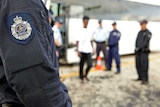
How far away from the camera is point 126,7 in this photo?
382 inches

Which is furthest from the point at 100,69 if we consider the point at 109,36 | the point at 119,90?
the point at 119,90

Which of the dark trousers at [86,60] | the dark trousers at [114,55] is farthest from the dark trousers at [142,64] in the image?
the dark trousers at [86,60]

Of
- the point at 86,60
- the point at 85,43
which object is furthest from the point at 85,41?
the point at 86,60

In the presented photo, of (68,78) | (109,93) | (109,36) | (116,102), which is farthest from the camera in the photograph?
(109,36)

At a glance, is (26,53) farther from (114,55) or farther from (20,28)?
(114,55)

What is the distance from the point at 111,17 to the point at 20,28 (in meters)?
8.67

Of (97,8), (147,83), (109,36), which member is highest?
(97,8)

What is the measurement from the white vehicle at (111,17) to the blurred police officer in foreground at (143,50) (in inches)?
91.5

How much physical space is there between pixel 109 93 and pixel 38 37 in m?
4.75

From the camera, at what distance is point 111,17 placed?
9414 mm

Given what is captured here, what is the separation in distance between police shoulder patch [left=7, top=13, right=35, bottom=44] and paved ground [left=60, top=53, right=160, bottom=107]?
12.9 feet

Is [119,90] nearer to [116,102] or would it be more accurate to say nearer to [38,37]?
[116,102]

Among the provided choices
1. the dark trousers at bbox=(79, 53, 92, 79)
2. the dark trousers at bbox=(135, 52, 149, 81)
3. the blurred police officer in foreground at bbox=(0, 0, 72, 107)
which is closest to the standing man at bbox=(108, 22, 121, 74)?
the dark trousers at bbox=(135, 52, 149, 81)

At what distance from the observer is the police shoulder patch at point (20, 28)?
948mm
